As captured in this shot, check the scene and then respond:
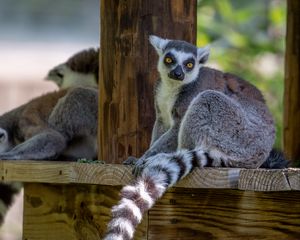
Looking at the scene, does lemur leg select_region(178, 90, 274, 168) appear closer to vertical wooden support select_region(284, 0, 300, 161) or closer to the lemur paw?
the lemur paw

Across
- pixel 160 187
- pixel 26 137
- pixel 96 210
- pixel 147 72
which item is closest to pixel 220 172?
pixel 160 187

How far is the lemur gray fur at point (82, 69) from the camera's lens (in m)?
7.80

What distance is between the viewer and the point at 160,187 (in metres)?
4.06

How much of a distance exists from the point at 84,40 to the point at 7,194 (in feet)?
39.5

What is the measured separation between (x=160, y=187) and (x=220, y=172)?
308mm

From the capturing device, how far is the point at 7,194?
7.24 m

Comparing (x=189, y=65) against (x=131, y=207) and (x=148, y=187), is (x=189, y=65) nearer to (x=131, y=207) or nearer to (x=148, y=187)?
(x=148, y=187)

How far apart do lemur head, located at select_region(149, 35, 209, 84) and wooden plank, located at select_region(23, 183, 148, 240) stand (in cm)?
89

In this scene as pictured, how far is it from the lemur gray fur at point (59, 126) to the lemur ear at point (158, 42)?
1829 mm

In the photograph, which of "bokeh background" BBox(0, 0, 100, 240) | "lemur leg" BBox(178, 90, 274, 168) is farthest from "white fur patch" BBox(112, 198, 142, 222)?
"bokeh background" BBox(0, 0, 100, 240)

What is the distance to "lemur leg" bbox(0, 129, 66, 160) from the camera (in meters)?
6.59

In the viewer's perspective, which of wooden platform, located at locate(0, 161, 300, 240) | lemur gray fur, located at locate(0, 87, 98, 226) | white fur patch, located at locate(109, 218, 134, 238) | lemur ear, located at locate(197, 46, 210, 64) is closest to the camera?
white fur patch, located at locate(109, 218, 134, 238)

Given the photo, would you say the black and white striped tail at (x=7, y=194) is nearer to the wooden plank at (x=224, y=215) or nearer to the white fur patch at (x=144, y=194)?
the wooden plank at (x=224, y=215)

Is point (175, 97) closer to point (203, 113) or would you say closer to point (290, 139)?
point (203, 113)
